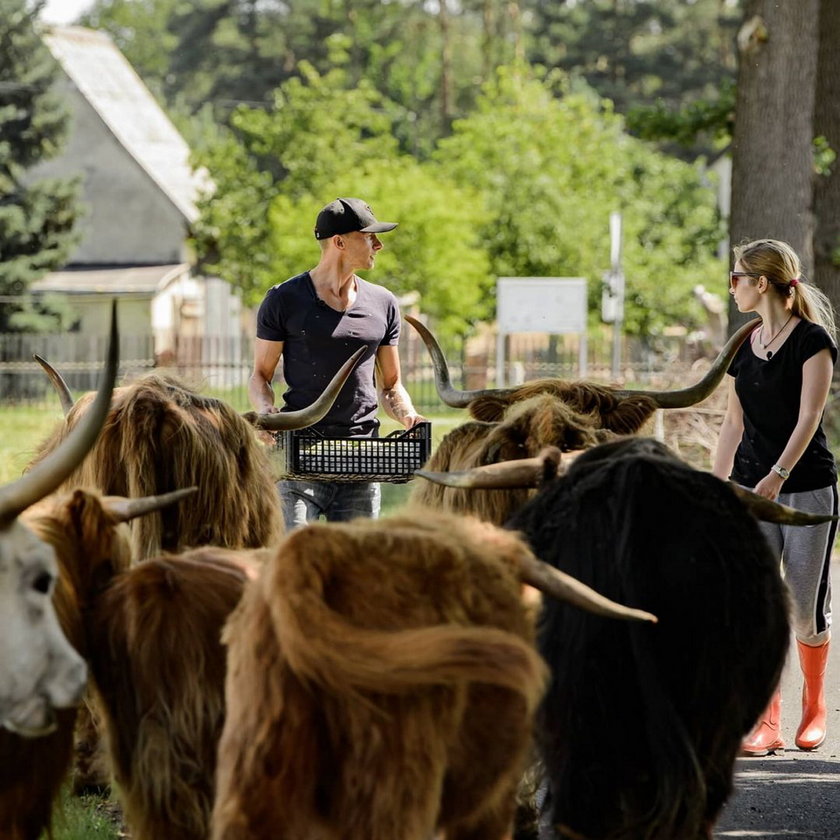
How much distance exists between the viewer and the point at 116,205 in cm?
4397

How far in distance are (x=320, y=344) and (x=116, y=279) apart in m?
36.9

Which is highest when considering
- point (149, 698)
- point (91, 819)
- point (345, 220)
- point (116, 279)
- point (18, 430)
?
point (345, 220)

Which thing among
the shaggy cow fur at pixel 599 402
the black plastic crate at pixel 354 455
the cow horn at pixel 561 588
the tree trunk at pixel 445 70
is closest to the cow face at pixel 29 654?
the cow horn at pixel 561 588

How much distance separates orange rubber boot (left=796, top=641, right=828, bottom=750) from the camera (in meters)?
6.41

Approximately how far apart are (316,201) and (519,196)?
5253mm

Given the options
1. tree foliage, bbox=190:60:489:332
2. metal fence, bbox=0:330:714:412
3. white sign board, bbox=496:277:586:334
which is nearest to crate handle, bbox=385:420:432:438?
white sign board, bbox=496:277:586:334

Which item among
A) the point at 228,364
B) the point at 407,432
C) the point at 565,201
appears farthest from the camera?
the point at 565,201

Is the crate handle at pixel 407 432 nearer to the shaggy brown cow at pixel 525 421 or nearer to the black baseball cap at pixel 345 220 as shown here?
the shaggy brown cow at pixel 525 421

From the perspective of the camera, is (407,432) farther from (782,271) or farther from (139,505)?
(139,505)

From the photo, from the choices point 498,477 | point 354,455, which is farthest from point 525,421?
point 354,455

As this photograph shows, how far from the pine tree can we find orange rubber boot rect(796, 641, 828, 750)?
29196 millimetres

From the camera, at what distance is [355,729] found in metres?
2.79

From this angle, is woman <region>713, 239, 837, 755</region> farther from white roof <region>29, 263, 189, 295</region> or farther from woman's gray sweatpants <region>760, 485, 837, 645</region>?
white roof <region>29, 263, 189, 295</region>

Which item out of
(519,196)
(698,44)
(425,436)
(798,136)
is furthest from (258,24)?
(425,436)
